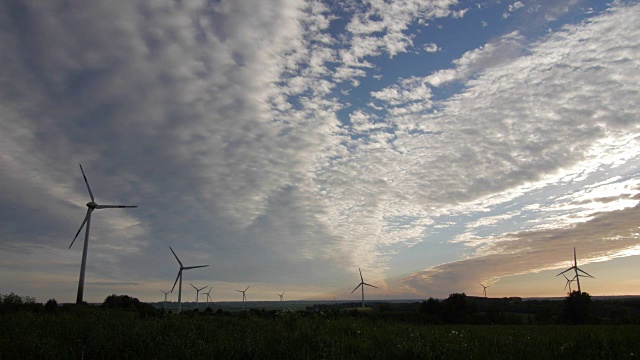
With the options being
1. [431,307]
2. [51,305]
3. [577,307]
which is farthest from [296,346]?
[431,307]

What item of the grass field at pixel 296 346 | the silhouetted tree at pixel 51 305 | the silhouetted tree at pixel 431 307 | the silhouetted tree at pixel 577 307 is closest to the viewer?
the grass field at pixel 296 346

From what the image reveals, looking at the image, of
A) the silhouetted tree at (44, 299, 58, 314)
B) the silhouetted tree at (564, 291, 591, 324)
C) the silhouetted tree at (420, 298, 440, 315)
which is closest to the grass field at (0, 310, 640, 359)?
the silhouetted tree at (44, 299, 58, 314)

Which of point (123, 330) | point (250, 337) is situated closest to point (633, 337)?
point (250, 337)

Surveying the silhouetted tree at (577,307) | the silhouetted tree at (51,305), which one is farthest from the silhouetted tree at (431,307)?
the silhouetted tree at (51,305)

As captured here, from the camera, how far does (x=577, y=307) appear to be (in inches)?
3445

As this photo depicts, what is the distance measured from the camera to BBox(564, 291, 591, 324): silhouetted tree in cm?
8594

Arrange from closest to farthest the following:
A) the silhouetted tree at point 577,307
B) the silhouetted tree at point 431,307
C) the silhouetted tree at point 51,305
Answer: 1. the silhouetted tree at point 51,305
2. the silhouetted tree at point 577,307
3. the silhouetted tree at point 431,307

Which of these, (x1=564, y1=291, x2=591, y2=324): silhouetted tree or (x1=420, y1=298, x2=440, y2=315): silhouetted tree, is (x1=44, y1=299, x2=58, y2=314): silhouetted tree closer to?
(x1=420, y1=298, x2=440, y2=315): silhouetted tree

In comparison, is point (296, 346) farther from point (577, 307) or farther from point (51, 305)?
point (577, 307)

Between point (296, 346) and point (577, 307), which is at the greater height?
point (296, 346)

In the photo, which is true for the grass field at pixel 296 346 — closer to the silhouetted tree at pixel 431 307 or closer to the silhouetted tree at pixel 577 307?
the silhouetted tree at pixel 577 307

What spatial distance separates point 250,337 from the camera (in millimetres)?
14273

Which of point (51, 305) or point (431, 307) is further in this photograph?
point (431, 307)

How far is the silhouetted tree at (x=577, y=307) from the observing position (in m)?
85.9
